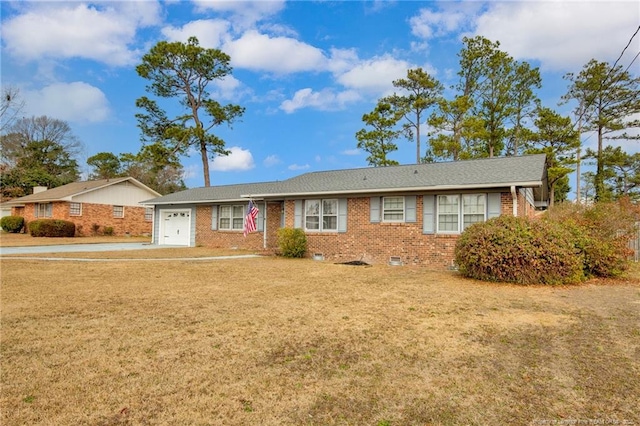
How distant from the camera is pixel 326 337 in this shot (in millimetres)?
4781

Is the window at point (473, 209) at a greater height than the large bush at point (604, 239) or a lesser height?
greater

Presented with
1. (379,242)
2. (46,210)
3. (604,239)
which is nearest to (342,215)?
(379,242)

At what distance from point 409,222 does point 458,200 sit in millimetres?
1792

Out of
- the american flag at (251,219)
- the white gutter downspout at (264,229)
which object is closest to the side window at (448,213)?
the white gutter downspout at (264,229)

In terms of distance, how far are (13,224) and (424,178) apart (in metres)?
33.2

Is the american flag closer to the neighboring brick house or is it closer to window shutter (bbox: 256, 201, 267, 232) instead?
window shutter (bbox: 256, 201, 267, 232)

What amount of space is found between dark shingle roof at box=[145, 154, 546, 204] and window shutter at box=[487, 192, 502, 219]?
21.7 inches

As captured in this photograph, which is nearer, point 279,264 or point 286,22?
point 279,264

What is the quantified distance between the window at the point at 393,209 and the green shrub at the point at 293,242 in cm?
355

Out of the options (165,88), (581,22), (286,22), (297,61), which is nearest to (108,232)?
(165,88)

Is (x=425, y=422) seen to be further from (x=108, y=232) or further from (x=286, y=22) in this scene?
(x=108, y=232)

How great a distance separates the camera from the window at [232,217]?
18891 mm

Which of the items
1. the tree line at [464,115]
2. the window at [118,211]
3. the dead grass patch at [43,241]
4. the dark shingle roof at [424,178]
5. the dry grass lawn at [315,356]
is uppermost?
the tree line at [464,115]

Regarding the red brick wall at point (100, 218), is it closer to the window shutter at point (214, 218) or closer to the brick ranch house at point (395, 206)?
the window shutter at point (214, 218)
